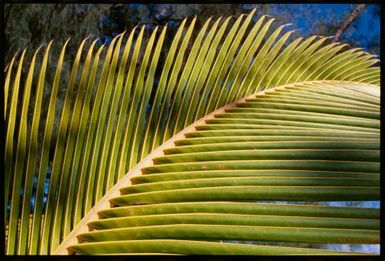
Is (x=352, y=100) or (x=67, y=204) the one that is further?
(x=352, y=100)

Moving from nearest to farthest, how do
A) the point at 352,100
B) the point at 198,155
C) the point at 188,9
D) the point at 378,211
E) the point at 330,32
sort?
the point at 378,211, the point at 198,155, the point at 352,100, the point at 330,32, the point at 188,9

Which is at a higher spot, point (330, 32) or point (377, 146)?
point (330, 32)

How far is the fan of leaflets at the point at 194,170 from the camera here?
1.68 feet

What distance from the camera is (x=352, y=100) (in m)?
0.73

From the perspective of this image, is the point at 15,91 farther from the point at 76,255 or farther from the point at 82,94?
the point at 76,255

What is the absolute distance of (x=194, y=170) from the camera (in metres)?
0.58

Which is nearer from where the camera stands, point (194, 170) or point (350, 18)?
point (194, 170)

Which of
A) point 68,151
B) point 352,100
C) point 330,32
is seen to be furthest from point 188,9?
point 68,151

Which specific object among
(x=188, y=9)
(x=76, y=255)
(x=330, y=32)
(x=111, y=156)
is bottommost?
(x=76, y=255)

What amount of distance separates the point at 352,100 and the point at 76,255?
0.52m

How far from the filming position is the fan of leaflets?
0.51 metres

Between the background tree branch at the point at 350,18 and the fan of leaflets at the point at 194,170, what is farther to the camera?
the background tree branch at the point at 350,18

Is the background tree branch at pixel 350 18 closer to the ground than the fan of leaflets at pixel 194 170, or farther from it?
farther from it

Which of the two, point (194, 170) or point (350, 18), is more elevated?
point (350, 18)
